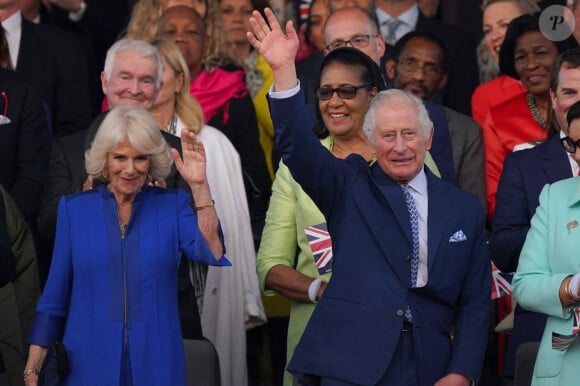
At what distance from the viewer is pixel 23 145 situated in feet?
24.4

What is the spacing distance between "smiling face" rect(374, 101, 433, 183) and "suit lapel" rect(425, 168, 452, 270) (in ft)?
0.34

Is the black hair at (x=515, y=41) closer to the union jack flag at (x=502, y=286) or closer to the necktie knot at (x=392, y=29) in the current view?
the union jack flag at (x=502, y=286)

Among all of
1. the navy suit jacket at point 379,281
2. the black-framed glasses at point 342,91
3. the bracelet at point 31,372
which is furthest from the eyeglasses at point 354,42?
the bracelet at point 31,372

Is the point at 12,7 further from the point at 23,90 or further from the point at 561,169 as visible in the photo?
the point at 561,169

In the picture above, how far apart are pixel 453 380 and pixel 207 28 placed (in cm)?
361

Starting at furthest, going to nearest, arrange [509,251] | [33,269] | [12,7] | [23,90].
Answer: [12,7] → [23,90] → [33,269] → [509,251]

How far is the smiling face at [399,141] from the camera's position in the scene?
18.5 ft

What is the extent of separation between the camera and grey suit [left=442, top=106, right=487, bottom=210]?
7348mm

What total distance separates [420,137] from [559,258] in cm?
73

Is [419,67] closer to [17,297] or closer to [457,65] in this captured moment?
[457,65]

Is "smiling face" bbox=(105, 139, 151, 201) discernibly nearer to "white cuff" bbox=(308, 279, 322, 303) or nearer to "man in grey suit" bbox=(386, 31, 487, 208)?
"white cuff" bbox=(308, 279, 322, 303)

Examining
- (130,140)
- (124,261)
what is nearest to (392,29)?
(130,140)

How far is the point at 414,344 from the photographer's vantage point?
5.53 m

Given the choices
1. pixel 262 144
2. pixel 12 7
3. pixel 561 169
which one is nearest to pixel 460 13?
pixel 262 144
